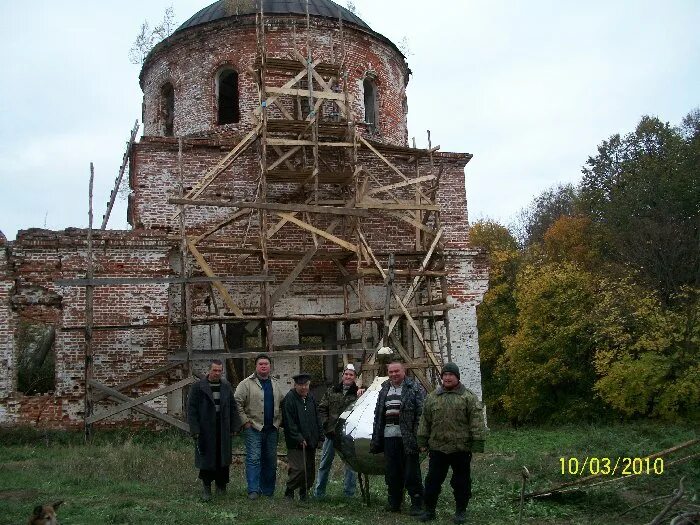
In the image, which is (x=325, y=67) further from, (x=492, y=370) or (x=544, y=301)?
(x=492, y=370)

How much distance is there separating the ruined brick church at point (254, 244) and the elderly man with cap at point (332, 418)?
4096 millimetres

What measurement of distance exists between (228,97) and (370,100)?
3.27 metres

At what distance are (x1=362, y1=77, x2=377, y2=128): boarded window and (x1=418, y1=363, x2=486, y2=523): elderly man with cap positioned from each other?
11.8 metres

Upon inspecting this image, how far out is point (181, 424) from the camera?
12.5 metres

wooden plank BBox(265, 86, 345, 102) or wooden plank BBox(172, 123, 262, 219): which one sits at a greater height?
wooden plank BBox(265, 86, 345, 102)

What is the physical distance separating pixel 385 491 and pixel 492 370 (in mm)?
16378

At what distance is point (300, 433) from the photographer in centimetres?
791

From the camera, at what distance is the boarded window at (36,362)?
18967 mm

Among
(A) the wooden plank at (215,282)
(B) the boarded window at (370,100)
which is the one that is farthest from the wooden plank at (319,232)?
(B) the boarded window at (370,100)

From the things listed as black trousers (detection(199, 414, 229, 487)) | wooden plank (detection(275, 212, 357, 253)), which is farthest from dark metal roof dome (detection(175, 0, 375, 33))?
black trousers (detection(199, 414, 229, 487))

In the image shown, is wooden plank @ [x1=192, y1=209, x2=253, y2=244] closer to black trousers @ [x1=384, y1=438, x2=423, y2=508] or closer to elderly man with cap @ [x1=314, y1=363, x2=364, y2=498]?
elderly man with cap @ [x1=314, y1=363, x2=364, y2=498]

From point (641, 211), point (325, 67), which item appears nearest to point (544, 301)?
point (641, 211)
